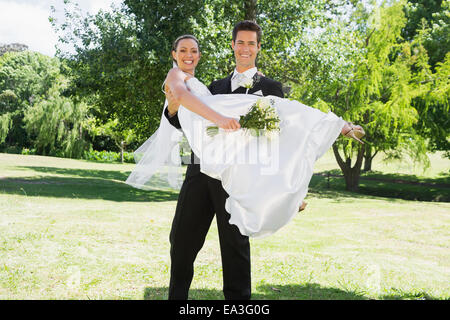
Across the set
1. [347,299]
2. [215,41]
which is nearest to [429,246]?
[347,299]

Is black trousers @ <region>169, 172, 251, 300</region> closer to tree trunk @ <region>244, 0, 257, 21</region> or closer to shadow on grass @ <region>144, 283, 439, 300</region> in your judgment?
shadow on grass @ <region>144, 283, 439, 300</region>

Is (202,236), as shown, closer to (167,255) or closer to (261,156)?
(261,156)

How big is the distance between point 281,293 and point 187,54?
11.0 ft

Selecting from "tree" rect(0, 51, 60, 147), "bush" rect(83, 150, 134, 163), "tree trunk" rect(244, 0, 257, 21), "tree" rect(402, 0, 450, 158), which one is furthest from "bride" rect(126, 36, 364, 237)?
"tree" rect(0, 51, 60, 147)

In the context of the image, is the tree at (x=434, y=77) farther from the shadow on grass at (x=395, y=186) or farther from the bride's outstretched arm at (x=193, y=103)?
the bride's outstretched arm at (x=193, y=103)

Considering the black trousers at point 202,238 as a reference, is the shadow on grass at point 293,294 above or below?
below

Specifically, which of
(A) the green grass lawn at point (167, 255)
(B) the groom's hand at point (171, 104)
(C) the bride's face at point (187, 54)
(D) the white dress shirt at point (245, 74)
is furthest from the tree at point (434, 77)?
(B) the groom's hand at point (171, 104)

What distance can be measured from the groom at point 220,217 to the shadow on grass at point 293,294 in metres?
1.77

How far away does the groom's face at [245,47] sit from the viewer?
3326 mm

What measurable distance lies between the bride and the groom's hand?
0.01 m

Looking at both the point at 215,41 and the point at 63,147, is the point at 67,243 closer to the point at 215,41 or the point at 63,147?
the point at 215,41

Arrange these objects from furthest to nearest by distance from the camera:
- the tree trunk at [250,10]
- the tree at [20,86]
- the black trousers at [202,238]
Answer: the tree at [20,86] < the tree trunk at [250,10] < the black trousers at [202,238]

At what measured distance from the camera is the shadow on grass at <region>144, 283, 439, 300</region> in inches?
197
